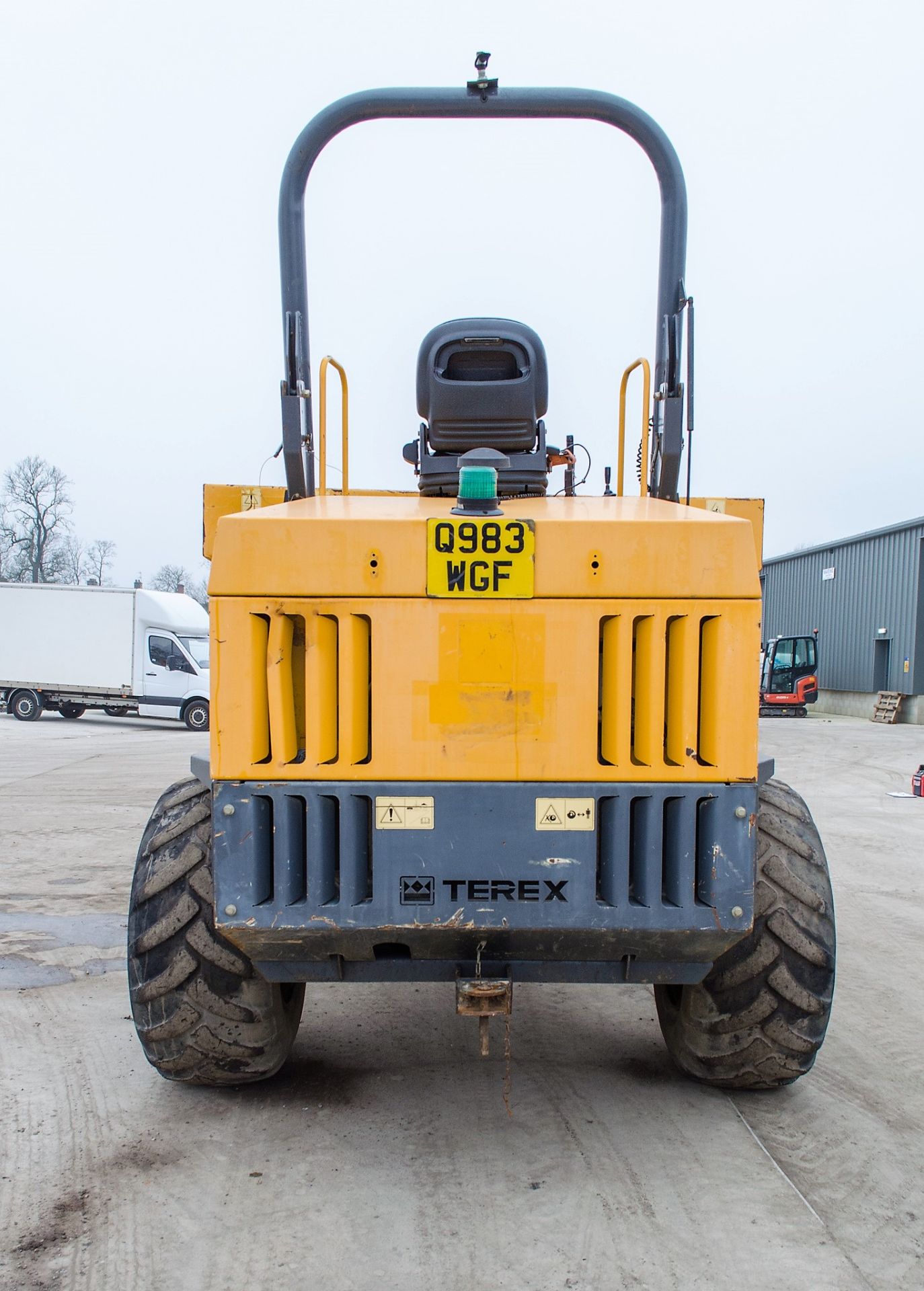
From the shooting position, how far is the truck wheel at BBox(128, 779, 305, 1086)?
332cm

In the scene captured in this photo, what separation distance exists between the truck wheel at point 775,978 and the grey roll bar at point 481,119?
1374 mm

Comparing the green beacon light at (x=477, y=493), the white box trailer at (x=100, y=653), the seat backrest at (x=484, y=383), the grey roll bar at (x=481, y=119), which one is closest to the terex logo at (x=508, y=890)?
the green beacon light at (x=477, y=493)

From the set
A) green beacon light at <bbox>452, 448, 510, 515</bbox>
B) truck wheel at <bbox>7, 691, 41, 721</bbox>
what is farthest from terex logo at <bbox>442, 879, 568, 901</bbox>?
truck wheel at <bbox>7, 691, 41, 721</bbox>

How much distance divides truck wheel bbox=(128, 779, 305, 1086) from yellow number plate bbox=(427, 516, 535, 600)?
124 centimetres

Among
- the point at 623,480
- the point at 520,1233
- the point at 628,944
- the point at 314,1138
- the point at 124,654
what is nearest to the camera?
the point at 520,1233

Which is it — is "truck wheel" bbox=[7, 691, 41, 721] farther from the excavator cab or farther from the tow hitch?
the tow hitch

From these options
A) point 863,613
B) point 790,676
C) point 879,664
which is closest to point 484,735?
point 790,676

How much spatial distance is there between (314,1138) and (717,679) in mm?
1979

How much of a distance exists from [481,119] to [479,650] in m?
2.24

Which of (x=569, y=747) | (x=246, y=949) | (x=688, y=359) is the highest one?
(x=688, y=359)

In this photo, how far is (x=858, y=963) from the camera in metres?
5.47

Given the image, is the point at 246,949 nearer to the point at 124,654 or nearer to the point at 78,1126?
the point at 78,1126

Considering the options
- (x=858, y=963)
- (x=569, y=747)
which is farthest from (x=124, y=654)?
(x=569, y=747)

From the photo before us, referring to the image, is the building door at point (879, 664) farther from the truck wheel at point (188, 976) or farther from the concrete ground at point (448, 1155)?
the truck wheel at point (188, 976)
